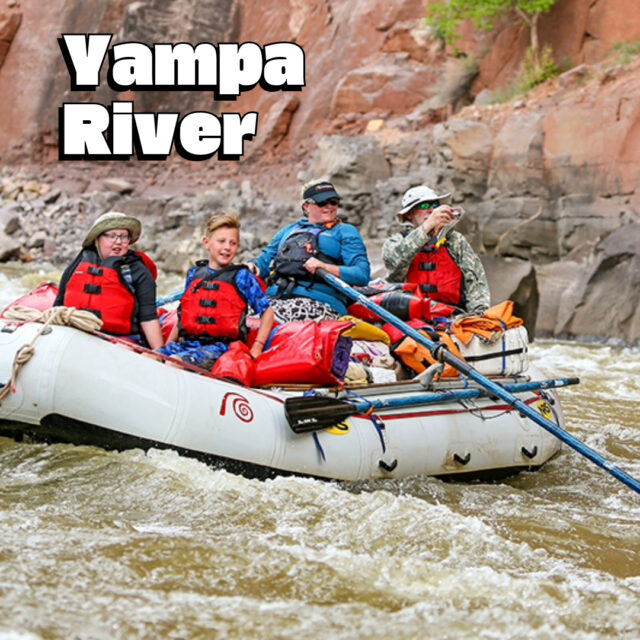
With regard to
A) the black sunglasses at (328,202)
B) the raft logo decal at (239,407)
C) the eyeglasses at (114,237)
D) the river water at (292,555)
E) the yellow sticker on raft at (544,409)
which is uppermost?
the black sunglasses at (328,202)

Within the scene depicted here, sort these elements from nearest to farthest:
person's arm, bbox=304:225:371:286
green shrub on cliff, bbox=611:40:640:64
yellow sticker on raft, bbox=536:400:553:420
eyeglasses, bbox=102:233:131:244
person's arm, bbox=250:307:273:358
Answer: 1. eyeglasses, bbox=102:233:131:244
2. person's arm, bbox=250:307:273:358
3. person's arm, bbox=304:225:371:286
4. yellow sticker on raft, bbox=536:400:553:420
5. green shrub on cliff, bbox=611:40:640:64

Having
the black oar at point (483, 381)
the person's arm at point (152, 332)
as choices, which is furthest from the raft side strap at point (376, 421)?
the person's arm at point (152, 332)

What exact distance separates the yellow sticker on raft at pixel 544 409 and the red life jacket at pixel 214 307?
181cm

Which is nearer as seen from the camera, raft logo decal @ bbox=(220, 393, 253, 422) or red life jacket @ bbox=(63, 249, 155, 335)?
raft logo decal @ bbox=(220, 393, 253, 422)

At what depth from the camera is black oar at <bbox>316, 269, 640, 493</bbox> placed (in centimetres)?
434

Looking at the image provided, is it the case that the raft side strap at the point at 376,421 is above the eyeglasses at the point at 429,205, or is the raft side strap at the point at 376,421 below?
below

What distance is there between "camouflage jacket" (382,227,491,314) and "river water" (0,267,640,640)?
126cm

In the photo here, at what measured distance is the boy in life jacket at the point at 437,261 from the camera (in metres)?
5.49

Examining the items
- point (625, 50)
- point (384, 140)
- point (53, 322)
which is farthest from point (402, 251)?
point (384, 140)

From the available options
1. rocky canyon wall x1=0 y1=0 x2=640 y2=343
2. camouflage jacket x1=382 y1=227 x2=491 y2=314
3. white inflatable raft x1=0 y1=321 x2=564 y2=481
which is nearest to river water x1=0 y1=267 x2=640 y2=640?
white inflatable raft x1=0 y1=321 x2=564 y2=481

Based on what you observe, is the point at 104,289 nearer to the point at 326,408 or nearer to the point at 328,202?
the point at 326,408

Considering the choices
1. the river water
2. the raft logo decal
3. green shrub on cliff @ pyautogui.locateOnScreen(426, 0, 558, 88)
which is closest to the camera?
the river water

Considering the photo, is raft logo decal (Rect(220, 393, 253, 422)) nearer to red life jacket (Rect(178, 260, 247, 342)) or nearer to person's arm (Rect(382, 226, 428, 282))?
red life jacket (Rect(178, 260, 247, 342))

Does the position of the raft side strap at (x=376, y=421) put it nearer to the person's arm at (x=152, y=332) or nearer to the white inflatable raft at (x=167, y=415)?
the white inflatable raft at (x=167, y=415)
